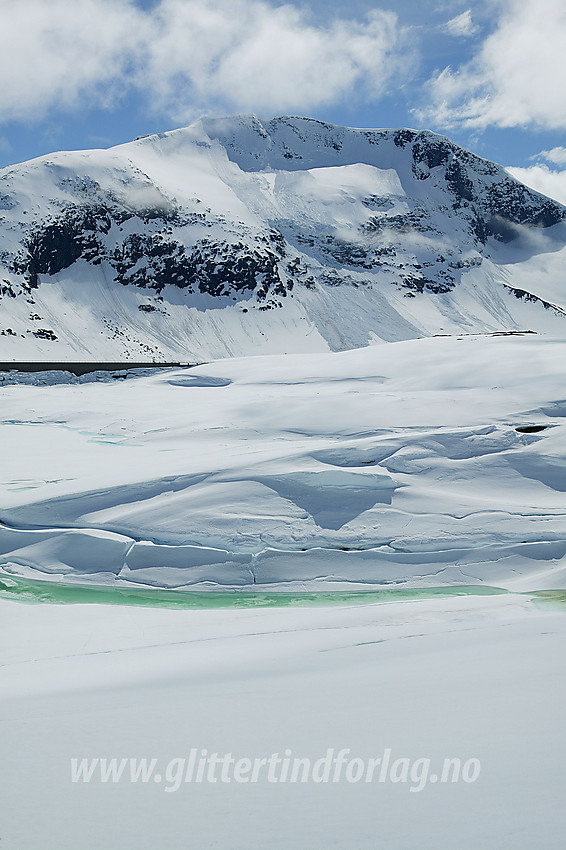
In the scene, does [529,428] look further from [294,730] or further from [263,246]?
[263,246]

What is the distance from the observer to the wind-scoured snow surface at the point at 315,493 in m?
6.59

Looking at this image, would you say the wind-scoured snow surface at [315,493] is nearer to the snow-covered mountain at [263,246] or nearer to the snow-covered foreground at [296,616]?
the snow-covered foreground at [296,616]

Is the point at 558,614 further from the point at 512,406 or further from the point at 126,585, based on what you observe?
the point at 512,406

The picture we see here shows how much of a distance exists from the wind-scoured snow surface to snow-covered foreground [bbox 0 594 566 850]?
1845 mm

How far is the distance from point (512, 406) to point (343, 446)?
3.50m

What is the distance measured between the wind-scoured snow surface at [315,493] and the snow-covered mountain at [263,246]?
63.7 meters

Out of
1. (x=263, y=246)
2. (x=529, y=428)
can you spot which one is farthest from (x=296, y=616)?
(x=263, y=246)

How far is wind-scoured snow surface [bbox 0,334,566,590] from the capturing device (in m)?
6.59

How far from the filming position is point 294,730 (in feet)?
9.30

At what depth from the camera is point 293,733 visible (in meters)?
2.80

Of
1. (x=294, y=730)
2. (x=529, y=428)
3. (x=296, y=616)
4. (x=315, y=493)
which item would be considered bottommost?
(x=296, y=616)

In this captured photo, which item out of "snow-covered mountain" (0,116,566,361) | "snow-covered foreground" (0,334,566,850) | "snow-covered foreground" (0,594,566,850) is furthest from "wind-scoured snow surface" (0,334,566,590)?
"snow-covered mountain" (0,116,566,361)

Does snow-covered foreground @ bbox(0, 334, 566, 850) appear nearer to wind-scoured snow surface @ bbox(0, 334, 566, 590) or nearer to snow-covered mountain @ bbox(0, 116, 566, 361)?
wind-scoured snow surface @ bbox(0, 334, 566, 590)

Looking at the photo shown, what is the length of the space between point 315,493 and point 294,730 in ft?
16.4
